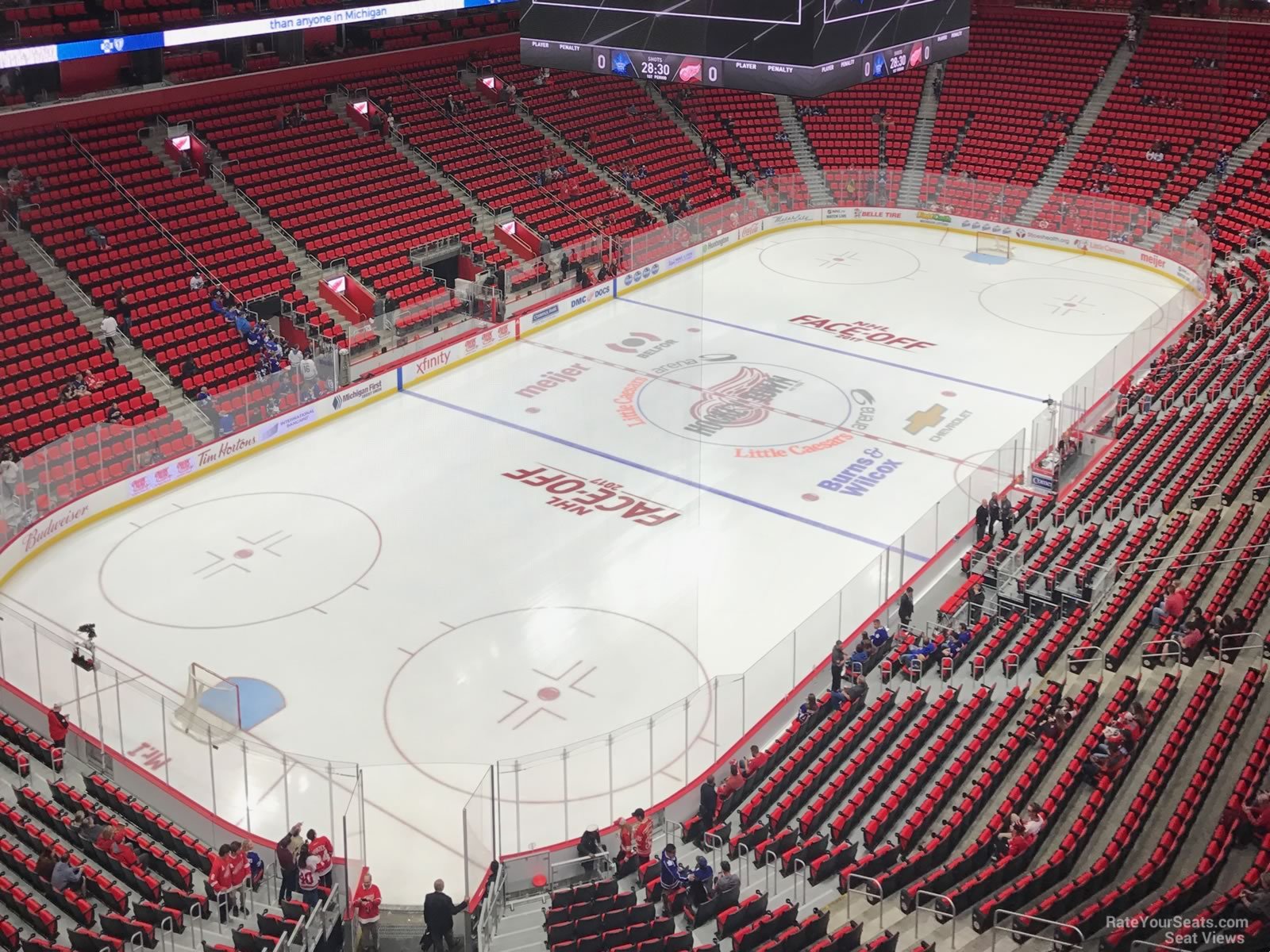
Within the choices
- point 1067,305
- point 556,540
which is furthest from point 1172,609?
point 1067,305

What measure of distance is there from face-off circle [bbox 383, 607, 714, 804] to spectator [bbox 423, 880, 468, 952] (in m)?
2.59

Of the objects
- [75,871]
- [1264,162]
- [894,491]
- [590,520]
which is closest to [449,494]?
[590,520]

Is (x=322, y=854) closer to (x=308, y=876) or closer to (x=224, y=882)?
(x=308, y=876)

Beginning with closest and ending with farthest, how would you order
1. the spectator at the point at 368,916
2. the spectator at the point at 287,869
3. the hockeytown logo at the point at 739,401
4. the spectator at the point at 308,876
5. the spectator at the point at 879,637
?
the spectator at the point at 368,916
the spectator at the point at 308,876
the spectator at the point at 287,869
the spectator at the point at 879,637
the hockeytown logo at the point at 739,401

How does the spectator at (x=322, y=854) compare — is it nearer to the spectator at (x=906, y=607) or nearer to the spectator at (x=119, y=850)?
the spectator at (x=119, y=850)

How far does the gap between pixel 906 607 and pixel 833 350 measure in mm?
12991

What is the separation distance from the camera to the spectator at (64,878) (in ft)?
43.0

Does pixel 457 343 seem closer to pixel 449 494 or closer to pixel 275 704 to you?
pixel 449 494

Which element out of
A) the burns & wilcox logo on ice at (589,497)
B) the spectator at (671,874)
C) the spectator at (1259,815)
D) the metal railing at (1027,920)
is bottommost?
the burns & wilcox logo on ice at (589,497)

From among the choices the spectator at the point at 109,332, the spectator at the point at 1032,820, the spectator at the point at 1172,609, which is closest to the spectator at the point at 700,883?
the spectator at the point at 1032,820

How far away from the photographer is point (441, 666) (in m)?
18.7

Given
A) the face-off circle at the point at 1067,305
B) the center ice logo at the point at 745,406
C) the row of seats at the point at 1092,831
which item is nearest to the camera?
the row of seats at the point at 1092,831

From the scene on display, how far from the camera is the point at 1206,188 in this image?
Result: 3850cm

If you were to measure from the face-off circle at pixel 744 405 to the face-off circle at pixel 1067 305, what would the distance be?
22.2 ft
